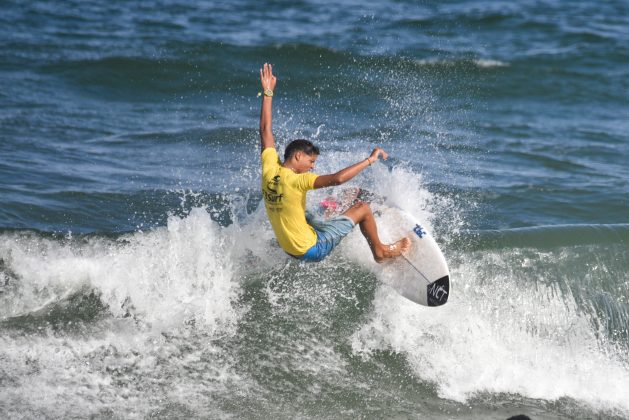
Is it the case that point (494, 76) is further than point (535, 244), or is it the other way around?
point (494, 76)

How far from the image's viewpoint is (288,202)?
283 inches

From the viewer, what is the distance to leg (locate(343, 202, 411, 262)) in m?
7.71

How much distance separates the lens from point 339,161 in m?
10.3

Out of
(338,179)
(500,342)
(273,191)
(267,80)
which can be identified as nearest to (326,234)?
(273,191)

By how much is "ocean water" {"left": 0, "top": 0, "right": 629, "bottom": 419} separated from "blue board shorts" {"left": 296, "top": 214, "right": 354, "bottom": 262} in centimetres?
95

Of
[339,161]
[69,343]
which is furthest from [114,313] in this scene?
[339,161]

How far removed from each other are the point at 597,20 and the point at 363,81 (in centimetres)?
937

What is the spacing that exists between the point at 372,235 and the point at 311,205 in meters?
0.92

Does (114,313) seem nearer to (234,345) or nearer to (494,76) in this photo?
(234,345)

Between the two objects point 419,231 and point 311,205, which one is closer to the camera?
point 419,231

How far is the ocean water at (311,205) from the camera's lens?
7.48 m

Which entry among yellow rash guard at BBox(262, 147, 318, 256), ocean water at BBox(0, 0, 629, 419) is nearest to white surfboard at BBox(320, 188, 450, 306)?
ocean water at BBox(0, 0, 629, 419)

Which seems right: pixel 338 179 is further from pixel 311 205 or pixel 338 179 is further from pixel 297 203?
pixel 311 205

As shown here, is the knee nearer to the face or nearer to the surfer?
the surfer
